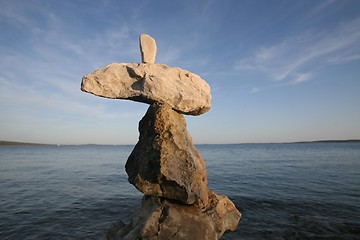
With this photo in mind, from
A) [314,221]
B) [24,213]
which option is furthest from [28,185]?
[314,221]

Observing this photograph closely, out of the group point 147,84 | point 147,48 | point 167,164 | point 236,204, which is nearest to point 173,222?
point 167,164

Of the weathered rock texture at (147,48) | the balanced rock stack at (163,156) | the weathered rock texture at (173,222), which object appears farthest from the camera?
the weathered rock texture at (147,48)

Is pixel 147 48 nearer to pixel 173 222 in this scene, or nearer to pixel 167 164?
pixel 167 164

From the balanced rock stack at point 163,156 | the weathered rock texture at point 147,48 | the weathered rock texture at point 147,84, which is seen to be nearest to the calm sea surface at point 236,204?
the balanced rock stack at point 163,156

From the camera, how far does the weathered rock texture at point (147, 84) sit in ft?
24.1

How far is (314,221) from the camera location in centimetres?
1295

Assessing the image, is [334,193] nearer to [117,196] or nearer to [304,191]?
[304,191]

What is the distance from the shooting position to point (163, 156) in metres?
7.31

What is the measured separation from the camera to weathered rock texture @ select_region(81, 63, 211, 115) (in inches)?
290

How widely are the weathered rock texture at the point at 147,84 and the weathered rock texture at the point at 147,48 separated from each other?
1.66 ft

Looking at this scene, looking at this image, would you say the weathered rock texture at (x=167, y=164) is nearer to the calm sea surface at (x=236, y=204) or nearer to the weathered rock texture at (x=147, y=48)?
the weathered rock texture at (x=147, y=48)

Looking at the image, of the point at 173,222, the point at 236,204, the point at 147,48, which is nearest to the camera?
the point at 173,222

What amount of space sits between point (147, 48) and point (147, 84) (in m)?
1.62

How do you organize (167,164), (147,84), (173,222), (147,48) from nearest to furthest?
1. (173,222)
2. (167,164)
3. (147,84)
4. (147,48)
